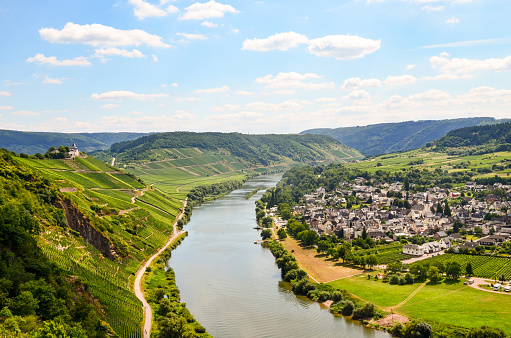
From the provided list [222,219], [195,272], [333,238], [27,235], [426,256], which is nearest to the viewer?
[27,235]

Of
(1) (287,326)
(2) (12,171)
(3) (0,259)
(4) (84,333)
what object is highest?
(2) (12,171)

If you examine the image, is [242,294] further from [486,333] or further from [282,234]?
[282,234]

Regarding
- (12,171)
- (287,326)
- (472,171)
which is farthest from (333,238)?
(472,171)

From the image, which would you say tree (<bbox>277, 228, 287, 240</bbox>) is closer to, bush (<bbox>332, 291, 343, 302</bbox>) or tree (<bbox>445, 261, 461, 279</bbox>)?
tree (<bbox>445, 261, 461, 279</bbox>)

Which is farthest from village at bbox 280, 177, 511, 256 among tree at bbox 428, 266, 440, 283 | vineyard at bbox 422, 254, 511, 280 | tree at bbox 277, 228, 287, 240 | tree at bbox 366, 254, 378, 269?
tree at bbox 428, 266, 440, 283

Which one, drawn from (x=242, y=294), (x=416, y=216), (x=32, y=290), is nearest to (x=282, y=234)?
(x=242, y=294)

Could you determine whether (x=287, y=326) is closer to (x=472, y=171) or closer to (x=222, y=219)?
(x=222, y=219)
